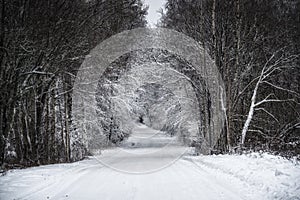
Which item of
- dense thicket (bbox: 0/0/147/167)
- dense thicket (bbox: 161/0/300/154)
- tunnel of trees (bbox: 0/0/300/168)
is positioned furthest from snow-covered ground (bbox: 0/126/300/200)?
dense thicket (bbox: 161/0/300/154)

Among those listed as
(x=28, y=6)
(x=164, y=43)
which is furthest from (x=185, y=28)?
(x=28, y=6)

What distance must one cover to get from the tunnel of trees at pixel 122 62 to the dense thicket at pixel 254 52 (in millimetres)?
53

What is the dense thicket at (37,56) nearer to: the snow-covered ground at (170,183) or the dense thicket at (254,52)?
the snow-covered ground at (170,183)

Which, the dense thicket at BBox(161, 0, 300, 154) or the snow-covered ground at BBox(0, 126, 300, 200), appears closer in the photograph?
the snow-covered ground at BBox(0, 126, 300, 200)

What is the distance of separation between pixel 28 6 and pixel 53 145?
283 inches

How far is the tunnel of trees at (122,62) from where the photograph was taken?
11695 mm

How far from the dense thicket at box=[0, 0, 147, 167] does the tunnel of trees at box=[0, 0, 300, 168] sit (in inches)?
1.5

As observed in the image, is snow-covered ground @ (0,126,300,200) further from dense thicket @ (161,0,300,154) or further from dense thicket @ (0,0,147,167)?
dense thicket @ (161,0,300,154)

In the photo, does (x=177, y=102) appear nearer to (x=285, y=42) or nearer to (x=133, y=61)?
(x=133, y=61)

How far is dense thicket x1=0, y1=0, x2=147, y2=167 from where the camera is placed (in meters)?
11.2

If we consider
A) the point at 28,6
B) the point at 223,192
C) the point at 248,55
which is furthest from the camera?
the point at 248,55

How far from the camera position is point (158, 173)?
1057 cm

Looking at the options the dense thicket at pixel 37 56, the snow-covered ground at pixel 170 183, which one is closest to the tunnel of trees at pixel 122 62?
the dense thicket at pixel 37 56

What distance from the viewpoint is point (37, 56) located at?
12.5 metres
